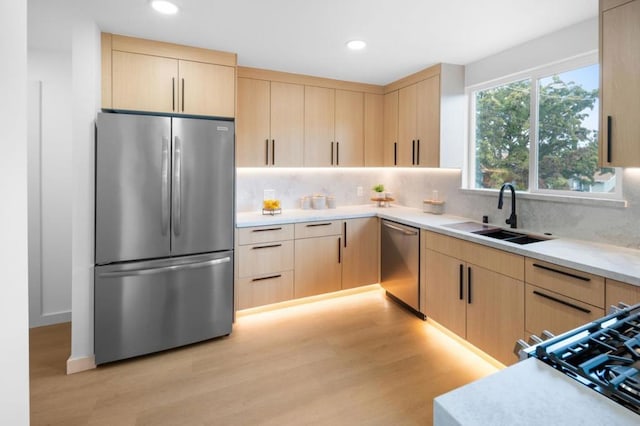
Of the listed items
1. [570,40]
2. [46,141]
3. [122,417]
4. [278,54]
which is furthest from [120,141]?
[570,40]

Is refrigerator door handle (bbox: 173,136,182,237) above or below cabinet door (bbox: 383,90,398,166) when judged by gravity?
below

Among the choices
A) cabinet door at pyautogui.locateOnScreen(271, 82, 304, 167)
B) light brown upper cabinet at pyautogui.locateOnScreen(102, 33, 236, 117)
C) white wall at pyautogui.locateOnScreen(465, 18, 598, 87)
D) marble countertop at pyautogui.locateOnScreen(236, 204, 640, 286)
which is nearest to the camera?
marble countertop at pyautogui.locateOnScreen(236, 204, 640, 286)

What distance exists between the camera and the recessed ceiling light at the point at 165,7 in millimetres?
2145

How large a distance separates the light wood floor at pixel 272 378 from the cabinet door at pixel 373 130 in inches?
78.4

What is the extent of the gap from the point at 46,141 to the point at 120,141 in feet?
4.00

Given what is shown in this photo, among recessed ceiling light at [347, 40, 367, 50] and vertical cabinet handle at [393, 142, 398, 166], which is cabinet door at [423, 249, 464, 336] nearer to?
vertical cabinet handle at [393, 142, 398, 166]

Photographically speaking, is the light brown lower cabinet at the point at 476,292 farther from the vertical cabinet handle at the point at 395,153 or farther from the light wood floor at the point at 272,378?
the vertical cabinet handle at the point at 395,153

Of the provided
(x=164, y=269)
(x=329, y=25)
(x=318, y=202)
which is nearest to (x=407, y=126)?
(x=318, y=202)

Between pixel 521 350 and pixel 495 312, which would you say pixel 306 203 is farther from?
pixel 521 350

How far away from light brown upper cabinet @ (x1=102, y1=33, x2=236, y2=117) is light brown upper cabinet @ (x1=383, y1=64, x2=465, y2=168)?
1.93 metres

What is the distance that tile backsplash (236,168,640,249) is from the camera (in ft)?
7.32

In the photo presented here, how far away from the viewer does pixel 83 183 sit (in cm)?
243

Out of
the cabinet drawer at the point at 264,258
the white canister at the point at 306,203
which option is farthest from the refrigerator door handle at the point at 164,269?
the white canister at the point at 306,203

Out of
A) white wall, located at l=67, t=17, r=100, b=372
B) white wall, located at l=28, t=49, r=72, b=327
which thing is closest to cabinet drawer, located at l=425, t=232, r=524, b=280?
white wall, located at l=67, t=17, r=100, b=372
